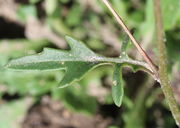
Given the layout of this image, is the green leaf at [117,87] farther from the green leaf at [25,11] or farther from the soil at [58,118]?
the green leaf at [25,11]

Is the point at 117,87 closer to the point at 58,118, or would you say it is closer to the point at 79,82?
the point at 79,82

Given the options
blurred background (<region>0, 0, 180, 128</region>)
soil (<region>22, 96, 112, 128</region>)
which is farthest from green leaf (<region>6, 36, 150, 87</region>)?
soil (<region>22, 96, 112, 128</region>)

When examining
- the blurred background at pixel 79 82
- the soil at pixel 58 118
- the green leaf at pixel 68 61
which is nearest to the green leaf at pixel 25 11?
the blurred background at pixel 79 82

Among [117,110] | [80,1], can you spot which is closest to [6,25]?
[80,1]

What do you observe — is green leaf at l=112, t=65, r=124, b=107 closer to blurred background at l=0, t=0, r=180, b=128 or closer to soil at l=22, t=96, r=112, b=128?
blurred background at l=0, t=0, r=180, b=128

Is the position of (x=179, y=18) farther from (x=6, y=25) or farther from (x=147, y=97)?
(x=6, y=25)

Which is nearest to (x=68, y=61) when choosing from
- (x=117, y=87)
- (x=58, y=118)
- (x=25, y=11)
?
(x=117, y=87)
